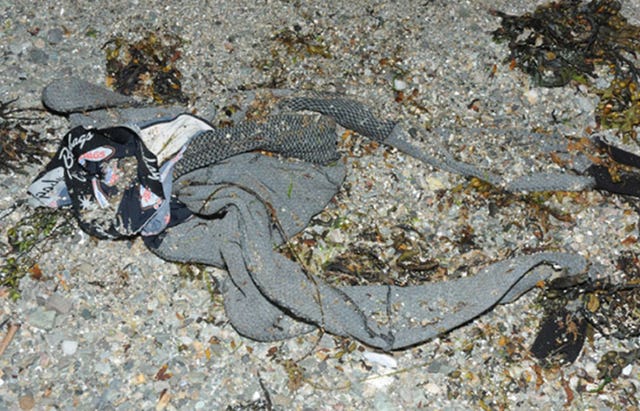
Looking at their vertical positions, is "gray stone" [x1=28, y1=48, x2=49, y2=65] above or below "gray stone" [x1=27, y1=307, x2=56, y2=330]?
above

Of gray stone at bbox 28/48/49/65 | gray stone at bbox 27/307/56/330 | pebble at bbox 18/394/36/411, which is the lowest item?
pebble at bbox 18/394/36/411

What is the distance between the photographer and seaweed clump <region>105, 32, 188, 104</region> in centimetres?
308

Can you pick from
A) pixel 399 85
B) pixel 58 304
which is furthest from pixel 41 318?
pixel 399 85

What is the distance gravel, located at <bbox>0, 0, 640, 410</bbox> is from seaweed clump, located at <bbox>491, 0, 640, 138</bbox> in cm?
5

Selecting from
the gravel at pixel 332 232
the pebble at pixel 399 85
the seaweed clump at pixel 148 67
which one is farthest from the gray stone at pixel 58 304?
the pebble at pixel 399 85

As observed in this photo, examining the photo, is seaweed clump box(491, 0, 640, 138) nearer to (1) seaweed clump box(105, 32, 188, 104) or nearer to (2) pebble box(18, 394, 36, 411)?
(1) seaweed clump box(105, 32, 188, 104)

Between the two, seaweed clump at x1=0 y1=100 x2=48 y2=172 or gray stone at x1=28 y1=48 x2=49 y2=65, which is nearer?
seaweed clump at x1=0 y1=100 x2=48 y2=172

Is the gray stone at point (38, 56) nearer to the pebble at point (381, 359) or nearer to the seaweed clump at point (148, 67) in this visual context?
the seaweed clump at point (148, 67)

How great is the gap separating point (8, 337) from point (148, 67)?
1.18 metres

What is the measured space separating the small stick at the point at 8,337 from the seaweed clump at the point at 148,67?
991mm

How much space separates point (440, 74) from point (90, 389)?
1797 mm

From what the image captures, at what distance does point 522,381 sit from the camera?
2.64m

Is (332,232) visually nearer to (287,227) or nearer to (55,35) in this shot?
(287,227)

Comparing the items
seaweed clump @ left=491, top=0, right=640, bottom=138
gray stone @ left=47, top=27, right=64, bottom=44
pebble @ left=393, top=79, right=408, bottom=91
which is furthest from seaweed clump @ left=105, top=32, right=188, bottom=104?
seaweed clump @ left=491, top=0, right=640, bottom=138
